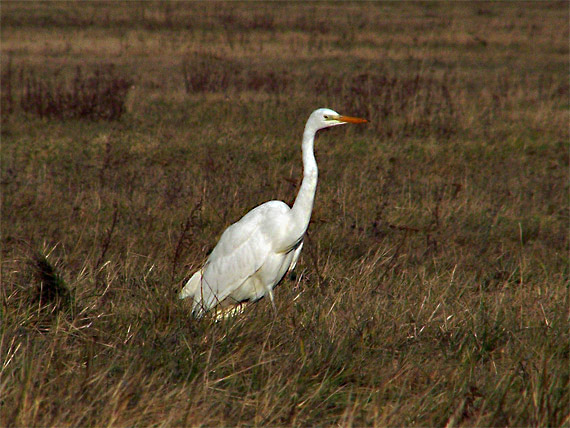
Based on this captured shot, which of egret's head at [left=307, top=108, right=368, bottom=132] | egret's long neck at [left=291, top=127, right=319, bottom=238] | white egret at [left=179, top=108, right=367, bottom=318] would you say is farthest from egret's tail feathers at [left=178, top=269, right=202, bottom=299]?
egret's head at [left=307, top=108, right=368, bottom=132]

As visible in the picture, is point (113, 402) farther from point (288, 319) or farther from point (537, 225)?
point (537, 225)

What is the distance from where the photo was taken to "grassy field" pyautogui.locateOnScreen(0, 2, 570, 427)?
2656 millimetres

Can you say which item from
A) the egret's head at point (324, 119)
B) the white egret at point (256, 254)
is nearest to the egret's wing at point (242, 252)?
the white egret at point (256, 254)

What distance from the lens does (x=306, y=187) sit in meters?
3.88

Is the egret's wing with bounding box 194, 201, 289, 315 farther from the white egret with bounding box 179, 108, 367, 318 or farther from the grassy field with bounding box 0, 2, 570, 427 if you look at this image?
the grassy field with bounding box 0, 2, 570, 427

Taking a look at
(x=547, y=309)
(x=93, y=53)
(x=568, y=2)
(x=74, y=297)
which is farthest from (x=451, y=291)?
(x=568, y=2)

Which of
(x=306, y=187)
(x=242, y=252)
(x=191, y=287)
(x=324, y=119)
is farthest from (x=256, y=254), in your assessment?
(x=324, y=119)

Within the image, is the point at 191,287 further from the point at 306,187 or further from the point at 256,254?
the point at 306,187

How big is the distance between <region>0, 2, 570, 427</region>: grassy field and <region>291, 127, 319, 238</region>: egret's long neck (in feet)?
1.30

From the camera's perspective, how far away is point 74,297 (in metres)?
3.41

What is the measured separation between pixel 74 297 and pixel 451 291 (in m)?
2.01

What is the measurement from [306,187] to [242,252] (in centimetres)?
62

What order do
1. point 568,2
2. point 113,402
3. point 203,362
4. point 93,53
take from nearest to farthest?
point 113,402
point 203,362
point 93,53
point 568,2

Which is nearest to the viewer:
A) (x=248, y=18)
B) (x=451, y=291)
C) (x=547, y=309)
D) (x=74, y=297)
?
(x=74, y=297)
